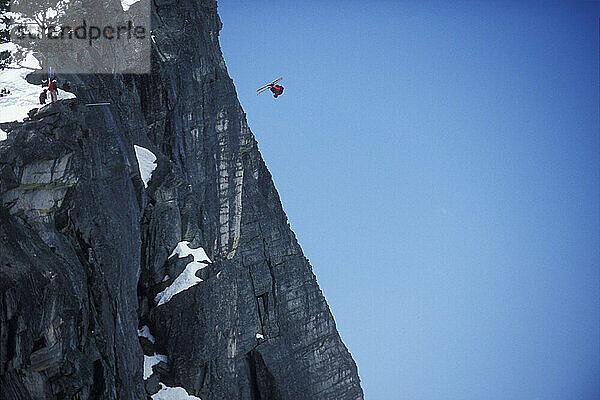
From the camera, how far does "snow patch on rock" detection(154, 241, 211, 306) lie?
40312 mm

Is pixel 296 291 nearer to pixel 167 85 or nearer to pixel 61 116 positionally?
pixel 167 85

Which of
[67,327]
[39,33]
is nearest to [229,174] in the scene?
[39,33]

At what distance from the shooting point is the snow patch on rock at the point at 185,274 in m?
40.3

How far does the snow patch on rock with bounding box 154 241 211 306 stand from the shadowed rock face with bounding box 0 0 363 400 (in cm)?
28

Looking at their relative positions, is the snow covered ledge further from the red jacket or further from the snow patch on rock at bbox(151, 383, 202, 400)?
the snow patch on rock at bbox(151, 383, 202, 400)

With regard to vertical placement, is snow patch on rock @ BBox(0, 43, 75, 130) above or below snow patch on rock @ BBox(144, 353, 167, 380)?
above

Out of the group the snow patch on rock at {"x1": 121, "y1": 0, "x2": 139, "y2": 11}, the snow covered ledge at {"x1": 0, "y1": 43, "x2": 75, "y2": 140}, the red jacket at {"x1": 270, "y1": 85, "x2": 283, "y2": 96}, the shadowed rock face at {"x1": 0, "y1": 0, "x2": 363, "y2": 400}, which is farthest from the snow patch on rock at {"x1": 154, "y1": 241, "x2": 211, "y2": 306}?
the snow patch on rock at {"x1": 121, "y1": 0, "x2": 139, "y2": 11}

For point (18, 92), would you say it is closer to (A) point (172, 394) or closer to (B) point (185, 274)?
(B) point (185, 274)

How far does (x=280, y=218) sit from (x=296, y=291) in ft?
17.9

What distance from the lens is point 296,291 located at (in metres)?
55.9

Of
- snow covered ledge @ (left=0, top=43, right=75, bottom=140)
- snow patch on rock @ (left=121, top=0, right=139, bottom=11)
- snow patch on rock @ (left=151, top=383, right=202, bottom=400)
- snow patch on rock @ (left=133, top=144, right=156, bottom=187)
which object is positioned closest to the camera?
snow covered ledge @ (left=0, top=43, right=75, bottom=140)

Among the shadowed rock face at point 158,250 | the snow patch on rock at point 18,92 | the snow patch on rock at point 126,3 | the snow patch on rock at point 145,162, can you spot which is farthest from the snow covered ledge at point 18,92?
the snow patch on rock at point 126,3

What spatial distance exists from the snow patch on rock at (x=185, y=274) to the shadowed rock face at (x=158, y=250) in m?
0.28

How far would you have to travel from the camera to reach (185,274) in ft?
134
